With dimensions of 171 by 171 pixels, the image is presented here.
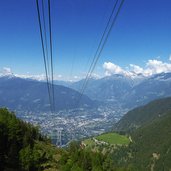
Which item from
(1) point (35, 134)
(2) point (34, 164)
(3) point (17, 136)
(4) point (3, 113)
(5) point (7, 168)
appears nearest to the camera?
(5) point (7, 168)

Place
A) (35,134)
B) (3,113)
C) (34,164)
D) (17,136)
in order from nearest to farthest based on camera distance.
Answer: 1. (34,164)
2. (17,136)
3. (3,113)
4. (35,134)

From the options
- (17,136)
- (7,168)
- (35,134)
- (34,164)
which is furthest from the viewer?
(35,134)

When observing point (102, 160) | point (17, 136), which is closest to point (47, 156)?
point (17, 136)

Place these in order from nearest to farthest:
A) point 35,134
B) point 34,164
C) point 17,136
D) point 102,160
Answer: point 34,164 < point 17,136 < point 102,160 < point 35,134

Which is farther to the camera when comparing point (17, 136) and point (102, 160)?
point (102, 160)

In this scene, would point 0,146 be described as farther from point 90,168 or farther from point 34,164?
point 90,168

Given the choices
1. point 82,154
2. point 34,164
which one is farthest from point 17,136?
point 82,154

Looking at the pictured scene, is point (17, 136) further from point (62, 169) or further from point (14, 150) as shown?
point (62, 169)

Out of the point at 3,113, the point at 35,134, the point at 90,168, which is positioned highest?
the point at 3,113

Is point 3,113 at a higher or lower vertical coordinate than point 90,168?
higher
